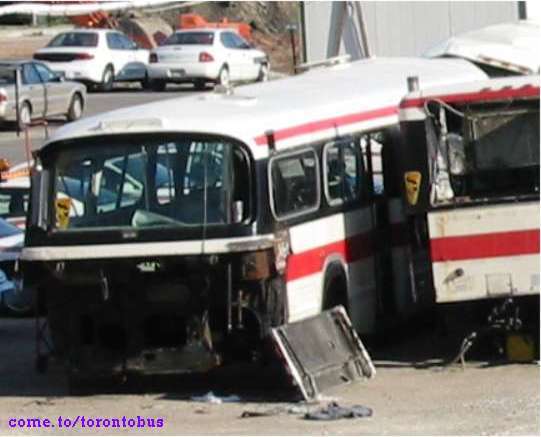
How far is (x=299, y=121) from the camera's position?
14234mm

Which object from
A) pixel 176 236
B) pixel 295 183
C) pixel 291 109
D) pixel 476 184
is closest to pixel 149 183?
pixel 176 236

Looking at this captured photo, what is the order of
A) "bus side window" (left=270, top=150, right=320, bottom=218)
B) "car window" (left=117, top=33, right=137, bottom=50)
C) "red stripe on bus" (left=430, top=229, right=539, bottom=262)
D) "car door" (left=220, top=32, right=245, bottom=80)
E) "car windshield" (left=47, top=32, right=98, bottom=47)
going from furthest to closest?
"car window" (left=117, top=33, right=137, bottom=50), "car windshield" (left=47, top=32, right=98, bottom=47), "car door" (left=220, top=32, right=245, bottom=80), "red stripe on bus" (left=430, top=229, right=539, bottom=262), "bus side window" (left=270, top=150, right=320, bottom=218)

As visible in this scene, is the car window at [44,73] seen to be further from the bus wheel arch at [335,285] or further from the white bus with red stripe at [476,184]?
the white bus with red stripe at [476,184]

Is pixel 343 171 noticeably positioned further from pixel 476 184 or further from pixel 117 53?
pixel 117 53

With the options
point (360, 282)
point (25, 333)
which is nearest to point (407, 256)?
point (360, 282)

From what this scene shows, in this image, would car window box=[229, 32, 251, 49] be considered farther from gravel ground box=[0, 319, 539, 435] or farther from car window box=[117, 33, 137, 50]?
gravel ground box=[0, 319, 539, 435]

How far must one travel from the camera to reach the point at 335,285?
14.5 m

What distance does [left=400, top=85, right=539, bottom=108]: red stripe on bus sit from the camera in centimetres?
1409

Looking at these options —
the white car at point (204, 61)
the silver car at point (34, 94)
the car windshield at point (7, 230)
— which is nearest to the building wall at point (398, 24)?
the car windshield at point (7, 230)

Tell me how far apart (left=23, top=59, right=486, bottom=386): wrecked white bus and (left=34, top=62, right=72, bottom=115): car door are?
73.2ft

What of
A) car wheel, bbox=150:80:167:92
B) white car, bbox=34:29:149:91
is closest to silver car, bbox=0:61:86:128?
white car, bbox=34:29:149:91

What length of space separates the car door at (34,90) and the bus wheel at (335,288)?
2189 centimetres

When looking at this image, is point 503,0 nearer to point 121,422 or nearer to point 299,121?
point 299,121

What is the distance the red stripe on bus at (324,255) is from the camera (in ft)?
45.2
